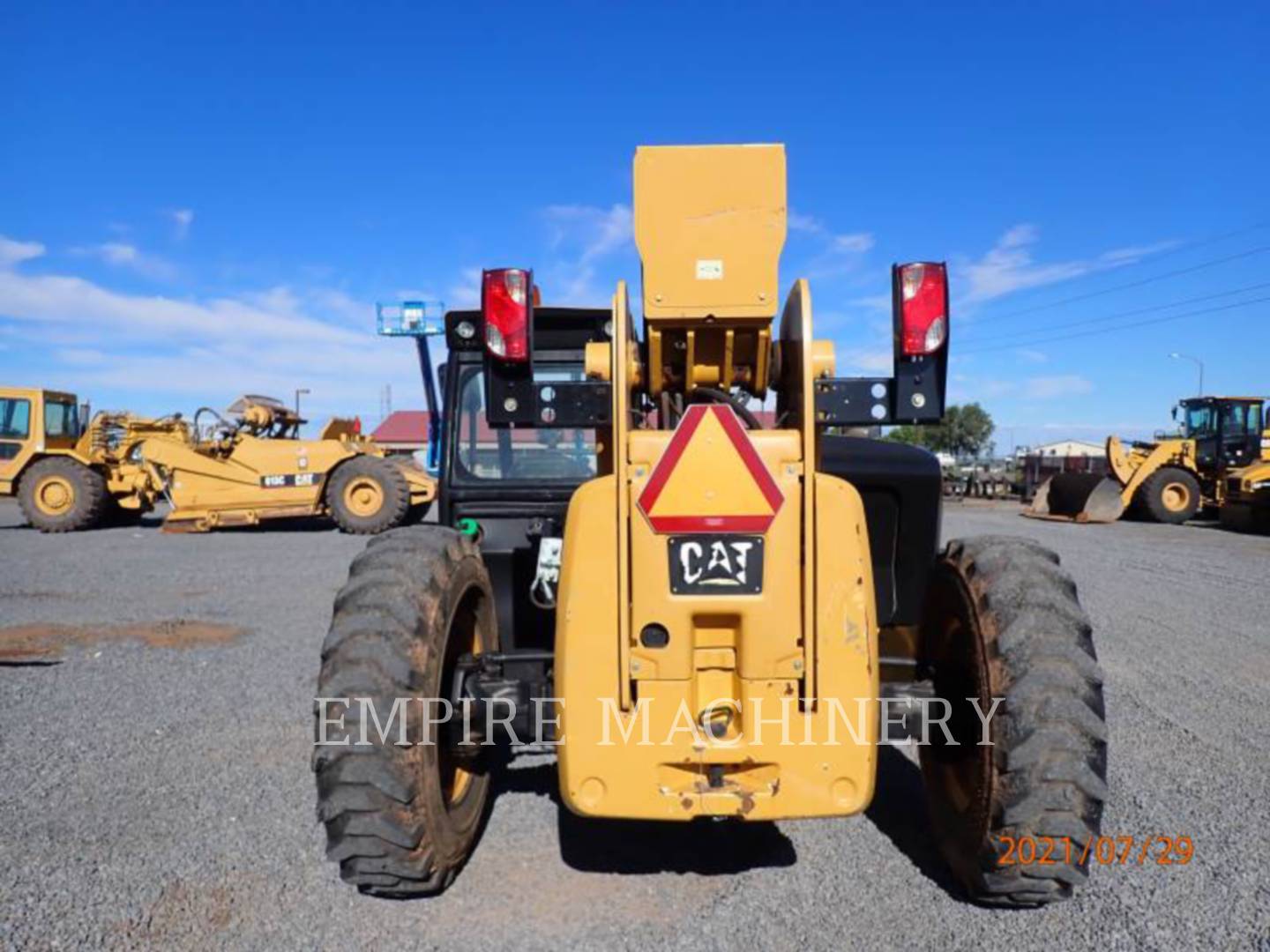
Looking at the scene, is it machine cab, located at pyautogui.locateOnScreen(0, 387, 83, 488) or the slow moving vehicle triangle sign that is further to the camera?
machine cab, located at pyautogui.locateOnScreen(0, 387, 83, 488)

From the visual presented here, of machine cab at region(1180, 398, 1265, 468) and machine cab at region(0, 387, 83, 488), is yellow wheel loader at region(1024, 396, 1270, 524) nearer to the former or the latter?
machine cab at region(1180, 398, 1265, 468)

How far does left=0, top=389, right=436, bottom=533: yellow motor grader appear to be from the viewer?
1631 cm

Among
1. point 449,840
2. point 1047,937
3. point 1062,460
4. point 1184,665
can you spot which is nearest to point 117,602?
point 449,840

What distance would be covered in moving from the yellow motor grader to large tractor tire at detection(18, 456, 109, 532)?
0.06 feet

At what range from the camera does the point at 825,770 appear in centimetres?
257

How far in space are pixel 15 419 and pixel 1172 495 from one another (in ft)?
82.8

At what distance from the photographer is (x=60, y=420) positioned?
58.6 ft

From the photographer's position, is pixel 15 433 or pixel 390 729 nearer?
pixel 390 729

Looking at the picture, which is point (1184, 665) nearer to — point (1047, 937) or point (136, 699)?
point (1047, 937)

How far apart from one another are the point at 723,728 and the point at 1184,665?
5.46 m

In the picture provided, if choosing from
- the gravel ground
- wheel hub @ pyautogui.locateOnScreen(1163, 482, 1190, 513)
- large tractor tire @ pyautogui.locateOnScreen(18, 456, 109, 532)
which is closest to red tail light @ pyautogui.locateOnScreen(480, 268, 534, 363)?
the gravel ground

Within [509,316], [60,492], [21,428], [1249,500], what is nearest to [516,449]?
[509,316]

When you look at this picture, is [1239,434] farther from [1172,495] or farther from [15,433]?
[15,433]
